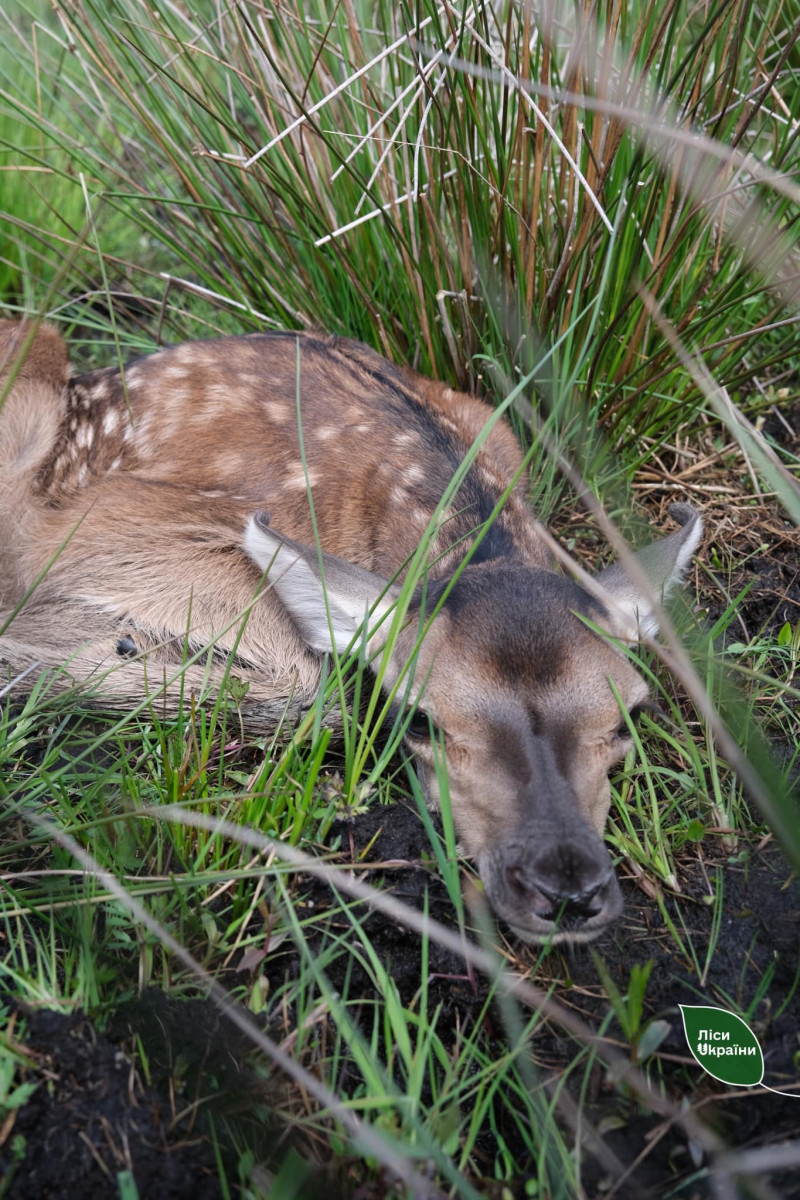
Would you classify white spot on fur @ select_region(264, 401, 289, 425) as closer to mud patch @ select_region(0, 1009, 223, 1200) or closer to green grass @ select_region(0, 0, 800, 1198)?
green grass @ select_region(0, 0, 800, 1198)

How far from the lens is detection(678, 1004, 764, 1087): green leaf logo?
2.02 metres

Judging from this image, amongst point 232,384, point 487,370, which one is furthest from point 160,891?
point 487,370

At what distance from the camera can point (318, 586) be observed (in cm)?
281

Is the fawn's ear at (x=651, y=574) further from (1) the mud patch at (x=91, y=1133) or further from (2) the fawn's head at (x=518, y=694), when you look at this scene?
(1) the mud patch at (x=91, y=1133)

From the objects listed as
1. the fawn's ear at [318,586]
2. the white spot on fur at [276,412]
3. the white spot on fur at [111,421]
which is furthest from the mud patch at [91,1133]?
the white spot on fur at [111,421]

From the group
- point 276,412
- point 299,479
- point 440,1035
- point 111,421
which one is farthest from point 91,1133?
point 111,421

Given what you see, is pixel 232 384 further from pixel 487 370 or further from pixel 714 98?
pixel 714 98

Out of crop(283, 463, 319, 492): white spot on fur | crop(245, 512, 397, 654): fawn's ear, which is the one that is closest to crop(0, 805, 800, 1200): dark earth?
crop(245, 512, 397, 654): fawn's ear

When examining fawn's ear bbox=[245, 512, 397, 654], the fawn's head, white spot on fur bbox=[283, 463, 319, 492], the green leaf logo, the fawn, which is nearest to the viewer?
the green leaf logo

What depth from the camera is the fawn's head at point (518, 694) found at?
2.23 m

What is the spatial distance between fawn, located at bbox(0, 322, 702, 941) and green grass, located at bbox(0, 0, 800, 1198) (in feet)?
0.61

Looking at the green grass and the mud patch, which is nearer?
the mud patch

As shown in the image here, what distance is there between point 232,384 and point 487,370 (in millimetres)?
994

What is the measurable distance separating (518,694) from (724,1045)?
0.90m
